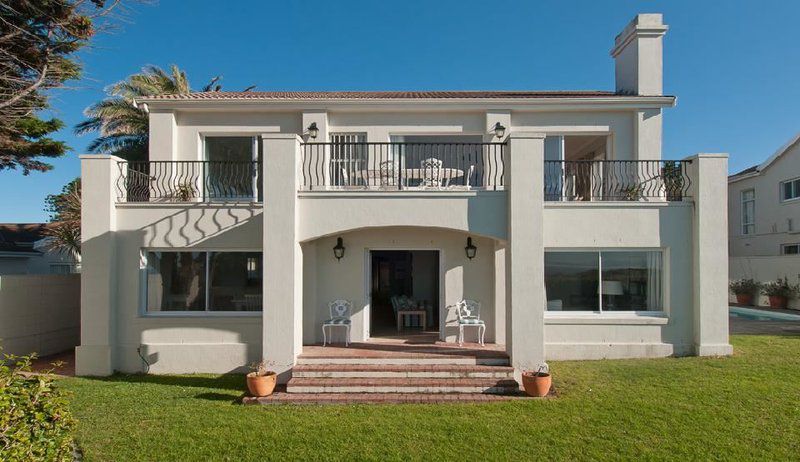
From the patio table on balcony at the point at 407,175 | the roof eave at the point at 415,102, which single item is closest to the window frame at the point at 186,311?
the patio table on balcony at the point at 407,175

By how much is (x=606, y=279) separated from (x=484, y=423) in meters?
5.30

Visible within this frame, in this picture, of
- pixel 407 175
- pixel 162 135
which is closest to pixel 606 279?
pixel 407 175

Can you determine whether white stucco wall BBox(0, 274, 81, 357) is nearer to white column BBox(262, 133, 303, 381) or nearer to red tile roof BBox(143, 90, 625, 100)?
red tile roof BBox(143, 90, 625, 100)

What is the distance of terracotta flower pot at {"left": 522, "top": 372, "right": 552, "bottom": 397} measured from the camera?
772 centimetres

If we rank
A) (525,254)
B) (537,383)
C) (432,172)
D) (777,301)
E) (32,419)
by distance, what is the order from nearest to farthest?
(32,419) < (537,383) < (525,254) < (432,172) < (777,301)

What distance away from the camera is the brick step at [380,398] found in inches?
301

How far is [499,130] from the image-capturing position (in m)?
11.4

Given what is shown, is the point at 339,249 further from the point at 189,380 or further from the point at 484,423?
the point at 484,423

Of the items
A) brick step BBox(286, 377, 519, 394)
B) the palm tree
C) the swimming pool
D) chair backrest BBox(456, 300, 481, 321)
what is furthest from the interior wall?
the palm tree

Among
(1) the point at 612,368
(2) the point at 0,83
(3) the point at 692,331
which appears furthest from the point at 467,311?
(2) the point at 0,83

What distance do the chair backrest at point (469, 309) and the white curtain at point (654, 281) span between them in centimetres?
391

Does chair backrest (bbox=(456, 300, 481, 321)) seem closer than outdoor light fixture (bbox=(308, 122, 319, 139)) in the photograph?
Yes

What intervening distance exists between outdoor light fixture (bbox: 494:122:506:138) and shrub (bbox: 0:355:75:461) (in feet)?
32.8

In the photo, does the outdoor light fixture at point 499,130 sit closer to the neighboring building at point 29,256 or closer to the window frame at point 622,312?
the window frame at point 622,312
